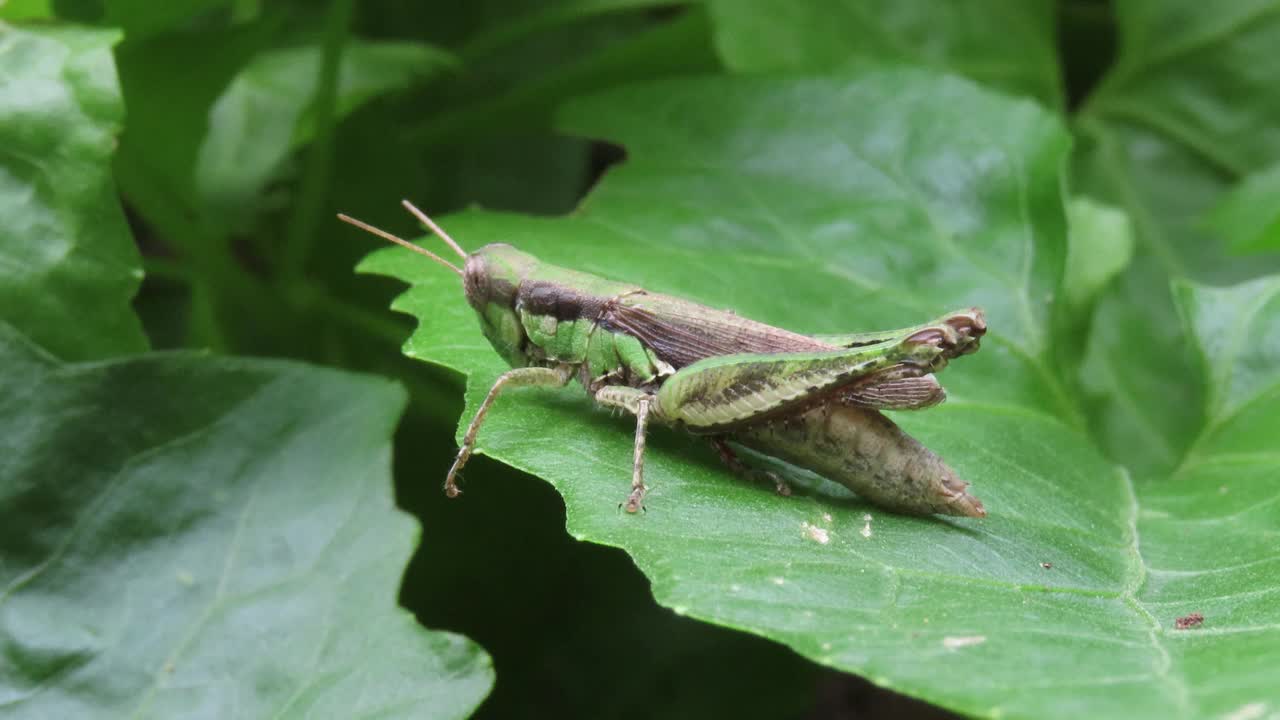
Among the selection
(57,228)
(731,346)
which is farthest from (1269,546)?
(57,228)

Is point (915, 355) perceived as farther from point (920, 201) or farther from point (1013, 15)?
point (1013, 15)

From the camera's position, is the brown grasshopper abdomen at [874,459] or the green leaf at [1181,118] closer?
the brown grasshopper abdomen at [874,459]

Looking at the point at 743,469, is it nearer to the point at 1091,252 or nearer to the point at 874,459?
the point at 874,459

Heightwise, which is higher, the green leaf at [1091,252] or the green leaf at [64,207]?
the green leaf at [1091,252]

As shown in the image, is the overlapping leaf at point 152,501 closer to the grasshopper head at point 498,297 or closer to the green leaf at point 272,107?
the grasshopper head at point 498,297

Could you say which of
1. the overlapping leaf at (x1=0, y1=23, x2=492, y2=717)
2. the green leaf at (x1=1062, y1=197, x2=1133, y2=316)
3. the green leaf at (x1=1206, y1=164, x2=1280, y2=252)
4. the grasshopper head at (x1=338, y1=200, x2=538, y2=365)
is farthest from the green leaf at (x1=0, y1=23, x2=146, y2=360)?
the green leaf at (x1=1206, y1=164, x2=1280, y2=252)

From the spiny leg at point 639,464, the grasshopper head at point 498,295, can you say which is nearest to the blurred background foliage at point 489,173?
the grasshopper head at point 498,295
